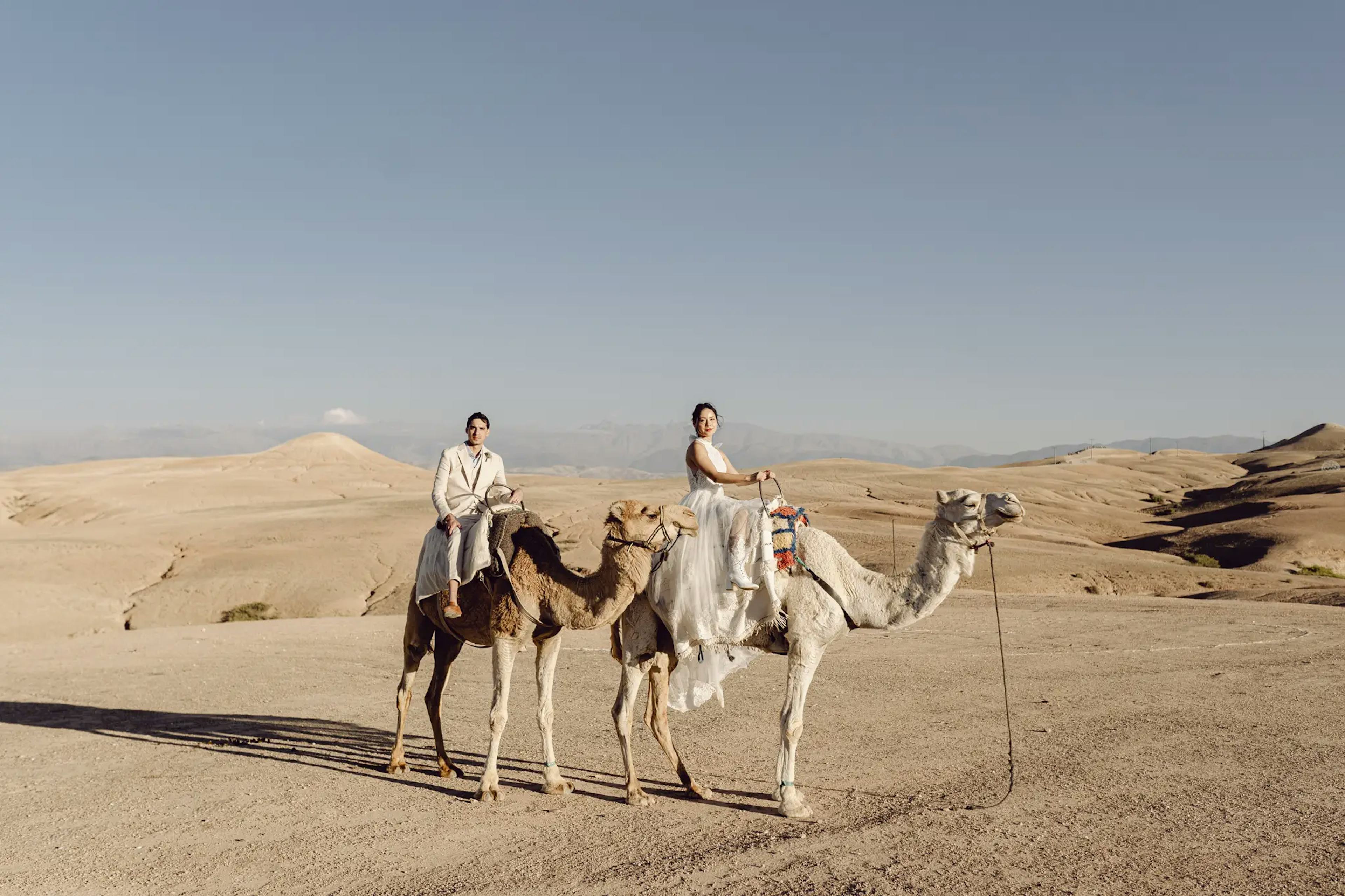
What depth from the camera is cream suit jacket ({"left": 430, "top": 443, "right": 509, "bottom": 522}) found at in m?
9.05

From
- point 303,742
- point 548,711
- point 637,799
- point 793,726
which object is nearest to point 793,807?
point 793,726

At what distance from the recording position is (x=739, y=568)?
7.59 m

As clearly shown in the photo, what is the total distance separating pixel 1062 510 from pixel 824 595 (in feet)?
164

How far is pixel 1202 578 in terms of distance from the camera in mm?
27516

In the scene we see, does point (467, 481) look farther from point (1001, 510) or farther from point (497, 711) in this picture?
point (1001, 510)

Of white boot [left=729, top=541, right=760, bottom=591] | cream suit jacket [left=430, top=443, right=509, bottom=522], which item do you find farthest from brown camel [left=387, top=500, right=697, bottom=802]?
cream suit jacket [left=430, top=443, right=509, bottom=522]

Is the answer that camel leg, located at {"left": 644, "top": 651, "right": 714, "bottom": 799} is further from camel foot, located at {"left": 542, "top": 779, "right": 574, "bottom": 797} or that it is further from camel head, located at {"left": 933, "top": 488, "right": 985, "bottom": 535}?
camel head, located at {"left": 933, "top": 488, "right": 985, "bottom": 535}

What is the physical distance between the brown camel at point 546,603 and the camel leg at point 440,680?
3cm

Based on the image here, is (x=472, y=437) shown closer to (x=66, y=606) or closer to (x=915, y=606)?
(x=915, y=606)

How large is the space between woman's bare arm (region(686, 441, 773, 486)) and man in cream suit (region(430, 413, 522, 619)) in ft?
5.81

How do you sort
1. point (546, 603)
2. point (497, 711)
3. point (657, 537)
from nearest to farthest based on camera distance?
point (657, 537)
point (546, 603)
point (497, 711)

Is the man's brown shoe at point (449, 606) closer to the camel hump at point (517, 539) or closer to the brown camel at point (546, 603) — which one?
the brown camel at point (546, 603)

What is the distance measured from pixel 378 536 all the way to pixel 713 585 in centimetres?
3000

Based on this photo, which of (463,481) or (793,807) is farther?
(463,481)
